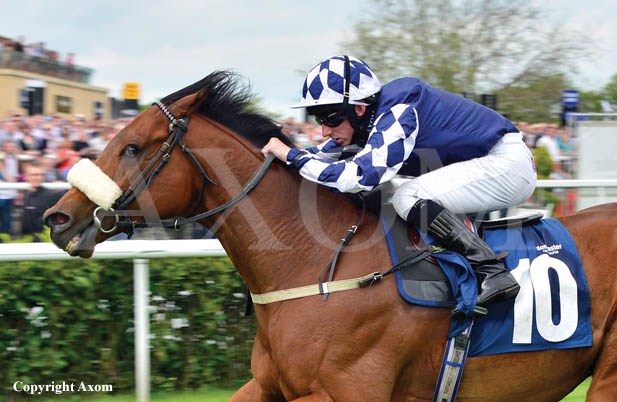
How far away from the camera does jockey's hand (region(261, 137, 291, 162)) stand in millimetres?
2939

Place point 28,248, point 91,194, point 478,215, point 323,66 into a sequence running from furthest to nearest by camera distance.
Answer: point 28,248, point 478,215, point 323,66, point 91,194

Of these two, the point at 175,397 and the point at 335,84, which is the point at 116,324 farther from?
the point at 335,84

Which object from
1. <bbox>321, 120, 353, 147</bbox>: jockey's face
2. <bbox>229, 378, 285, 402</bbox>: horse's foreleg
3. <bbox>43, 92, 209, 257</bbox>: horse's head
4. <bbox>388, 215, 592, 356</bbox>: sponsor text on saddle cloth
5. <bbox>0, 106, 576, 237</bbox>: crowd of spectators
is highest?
<bbox>321, 120, 353, 147</bbox>: jockey's face

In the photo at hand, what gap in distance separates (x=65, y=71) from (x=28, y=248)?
11363mm

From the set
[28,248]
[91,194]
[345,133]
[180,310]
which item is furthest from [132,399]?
[345,133]

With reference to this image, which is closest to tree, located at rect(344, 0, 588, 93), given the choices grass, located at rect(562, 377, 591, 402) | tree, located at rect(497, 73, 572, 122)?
tree, located at rect(497, 73, 572, 122)

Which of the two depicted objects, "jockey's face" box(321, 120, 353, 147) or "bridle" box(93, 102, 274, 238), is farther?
"jockey's face" box(321, 120, 353, 147)

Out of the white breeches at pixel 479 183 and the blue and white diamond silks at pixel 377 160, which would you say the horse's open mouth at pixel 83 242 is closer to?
the blue and white diamond silks at pixel 377 160

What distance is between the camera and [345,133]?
3.07 meters

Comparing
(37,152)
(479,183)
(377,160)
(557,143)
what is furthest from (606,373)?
(557,143)

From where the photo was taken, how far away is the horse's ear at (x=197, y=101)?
9.74 feet

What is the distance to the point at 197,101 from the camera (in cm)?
299

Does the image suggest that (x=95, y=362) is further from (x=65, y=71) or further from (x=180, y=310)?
(x=65, y=71)

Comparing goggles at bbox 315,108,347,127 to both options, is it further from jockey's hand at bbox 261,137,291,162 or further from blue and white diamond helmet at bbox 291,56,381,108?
jockey's hand at bbox 261,137,291,162
